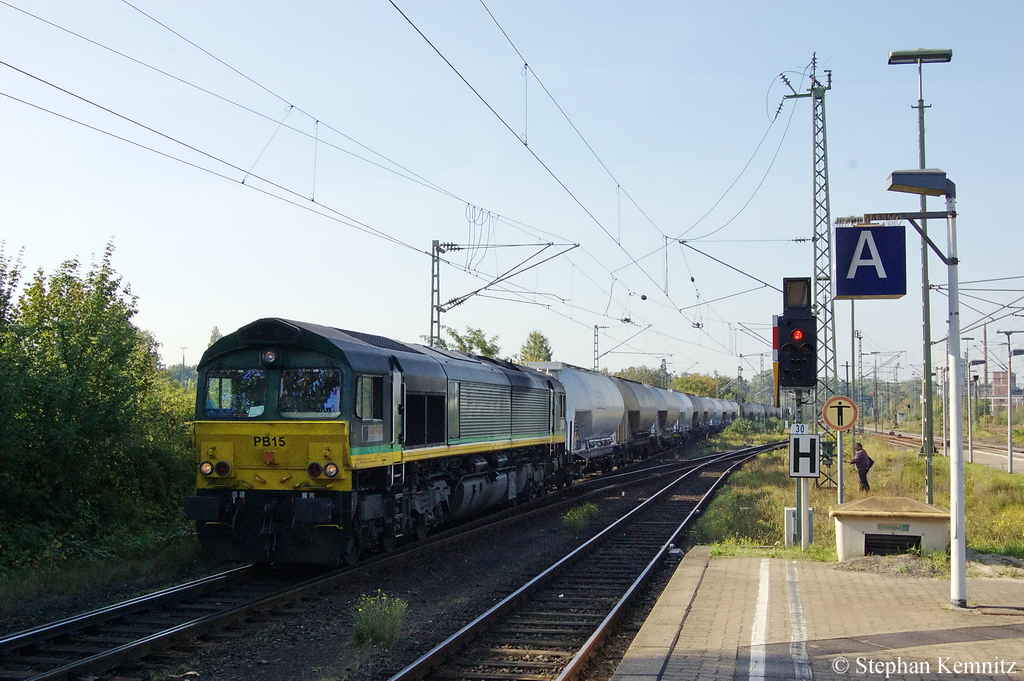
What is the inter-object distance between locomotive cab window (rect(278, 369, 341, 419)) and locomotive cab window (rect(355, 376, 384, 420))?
11.7 inches

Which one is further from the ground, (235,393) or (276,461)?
(235,393)

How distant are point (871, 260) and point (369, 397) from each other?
6.74 metres

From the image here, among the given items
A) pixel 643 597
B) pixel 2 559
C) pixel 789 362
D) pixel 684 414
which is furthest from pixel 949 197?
pixel 684 414

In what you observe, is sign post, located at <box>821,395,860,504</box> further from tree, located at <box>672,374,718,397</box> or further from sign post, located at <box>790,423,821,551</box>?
tree, located at <box>672,374,718,397</box>

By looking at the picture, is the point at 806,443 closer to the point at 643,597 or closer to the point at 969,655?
the point at 643,597

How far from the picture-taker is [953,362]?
28.8ft

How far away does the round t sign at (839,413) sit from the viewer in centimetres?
1392

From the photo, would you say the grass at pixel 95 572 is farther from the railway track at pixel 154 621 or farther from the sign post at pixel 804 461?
the sign post at pixel 804 461

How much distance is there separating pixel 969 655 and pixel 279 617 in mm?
6867

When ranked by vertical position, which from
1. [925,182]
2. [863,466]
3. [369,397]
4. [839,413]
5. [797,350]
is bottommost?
[863,466]

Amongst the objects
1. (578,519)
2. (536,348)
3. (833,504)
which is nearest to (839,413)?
(578,519)

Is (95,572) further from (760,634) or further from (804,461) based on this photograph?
(804,461)

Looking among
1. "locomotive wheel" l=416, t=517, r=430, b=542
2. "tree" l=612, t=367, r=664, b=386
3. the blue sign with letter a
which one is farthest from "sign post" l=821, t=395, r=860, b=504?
"tree" l=612, t=367, r=664, b=386

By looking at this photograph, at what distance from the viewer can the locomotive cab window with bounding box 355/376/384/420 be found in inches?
459
